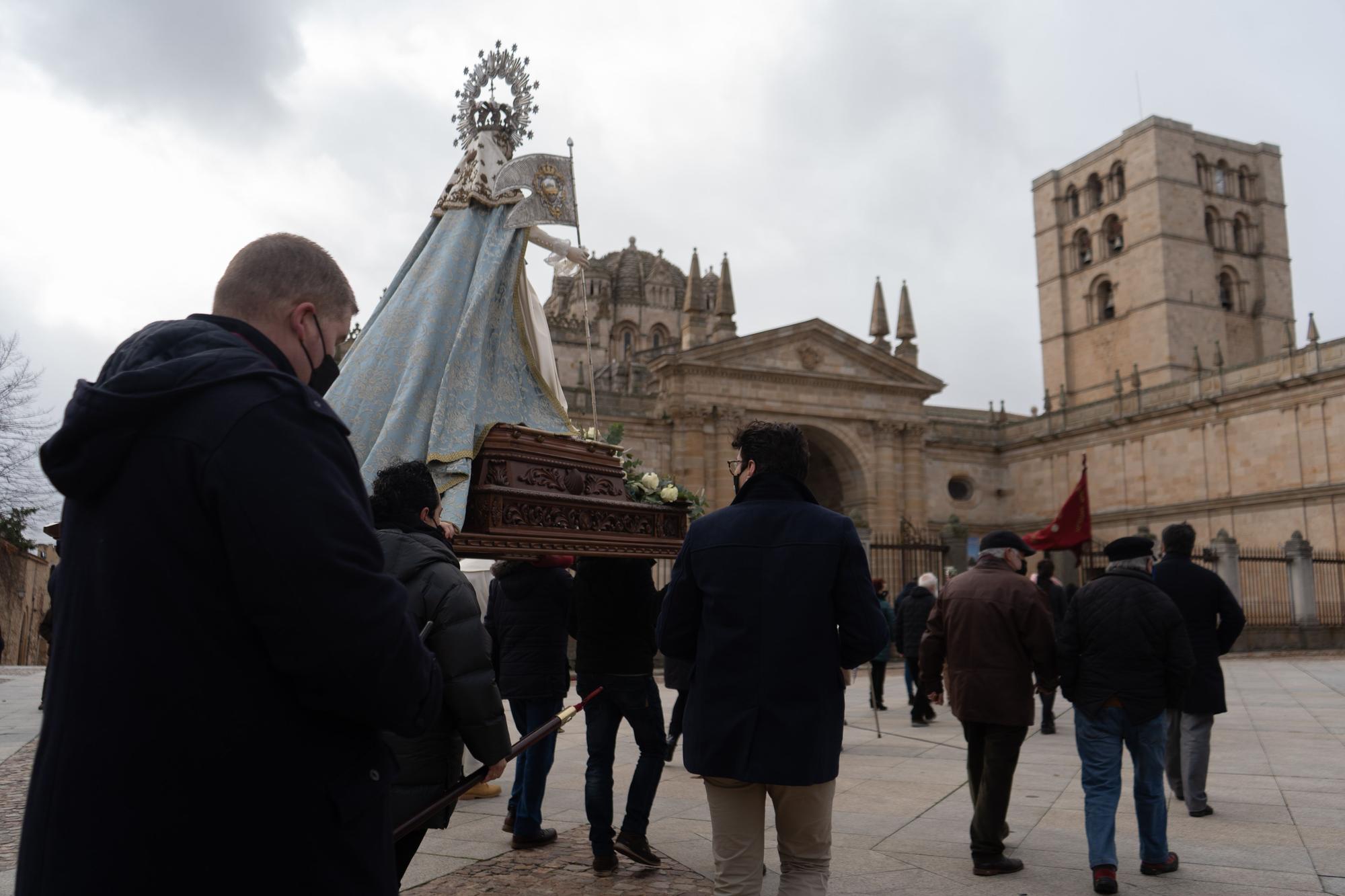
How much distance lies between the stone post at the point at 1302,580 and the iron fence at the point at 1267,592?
20 cm

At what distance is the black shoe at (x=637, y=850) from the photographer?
5000 mm

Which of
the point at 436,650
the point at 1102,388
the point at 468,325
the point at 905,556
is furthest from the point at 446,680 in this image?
the point at 1102,388

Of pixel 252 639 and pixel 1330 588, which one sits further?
pixel 1330 588

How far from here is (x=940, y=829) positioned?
5934 mm

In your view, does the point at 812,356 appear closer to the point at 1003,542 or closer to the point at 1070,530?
the point at 1070,530

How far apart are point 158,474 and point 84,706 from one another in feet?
1.29

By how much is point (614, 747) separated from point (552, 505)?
1719mm

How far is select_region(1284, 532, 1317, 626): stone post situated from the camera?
22984 millimetres

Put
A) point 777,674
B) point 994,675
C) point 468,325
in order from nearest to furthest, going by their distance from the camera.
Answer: point 777,674 < point 468,325 < point 994,675

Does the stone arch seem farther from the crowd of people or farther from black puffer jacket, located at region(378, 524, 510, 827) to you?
the crowd of people

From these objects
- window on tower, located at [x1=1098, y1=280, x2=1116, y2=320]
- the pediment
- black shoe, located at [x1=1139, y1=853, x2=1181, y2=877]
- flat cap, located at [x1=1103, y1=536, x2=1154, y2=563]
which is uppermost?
window on tower, located at [x1=1098, y1=280, x2=1116, y2=320]

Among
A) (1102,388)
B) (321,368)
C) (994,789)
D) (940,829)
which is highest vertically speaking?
(1102,388)

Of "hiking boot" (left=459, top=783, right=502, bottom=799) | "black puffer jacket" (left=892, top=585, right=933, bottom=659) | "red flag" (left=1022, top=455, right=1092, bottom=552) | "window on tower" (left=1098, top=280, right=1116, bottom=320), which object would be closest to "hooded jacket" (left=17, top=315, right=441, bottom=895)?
"hiking boot" (left=459, top=783, right=502, bottom=799)

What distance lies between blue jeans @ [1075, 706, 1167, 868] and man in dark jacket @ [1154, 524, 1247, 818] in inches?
54.6
